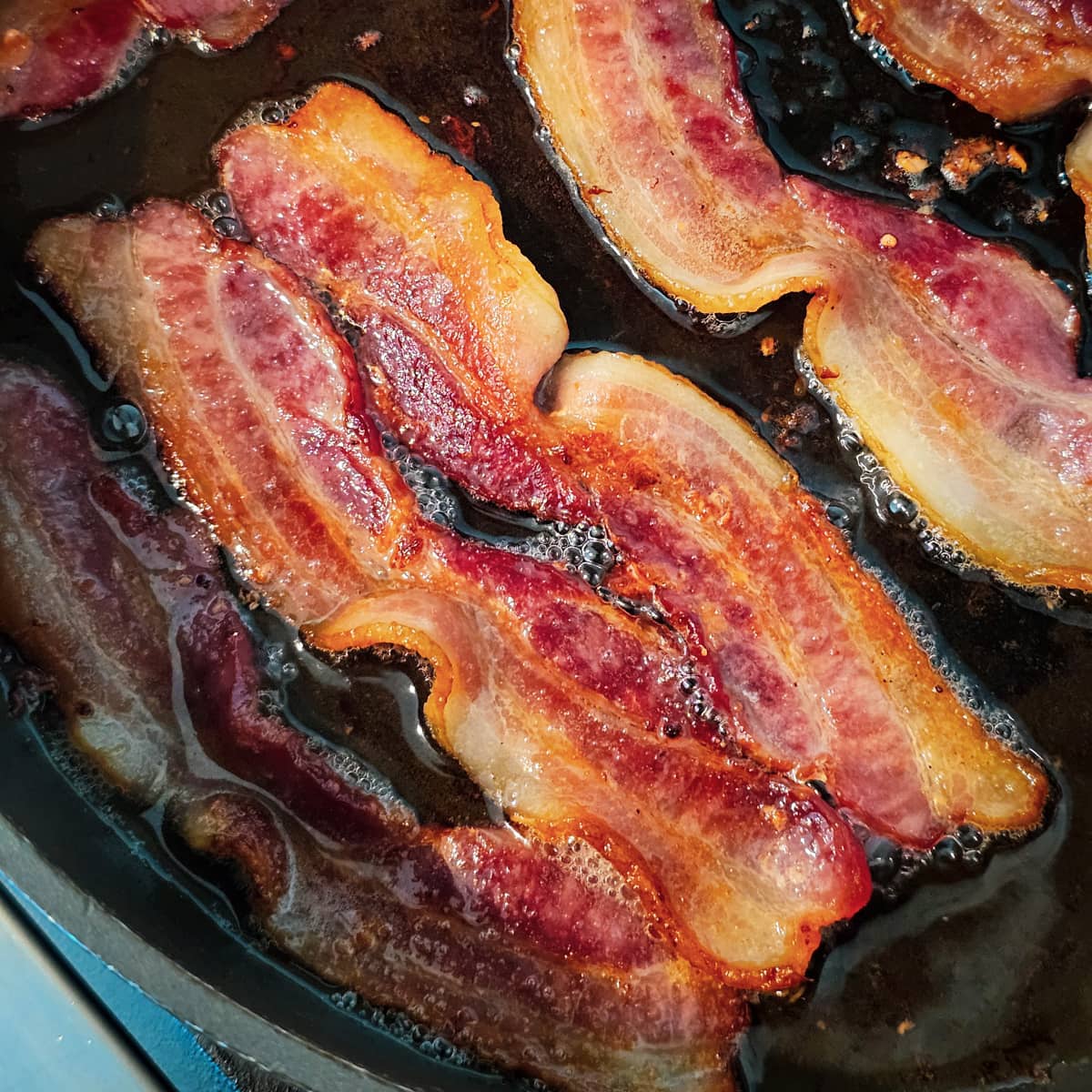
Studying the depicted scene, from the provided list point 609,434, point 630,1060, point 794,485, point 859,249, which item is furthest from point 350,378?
point 630,1060

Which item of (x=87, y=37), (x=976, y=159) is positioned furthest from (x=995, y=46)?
(x=87, y=37)

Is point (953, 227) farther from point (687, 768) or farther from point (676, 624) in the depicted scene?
point (687, 768)

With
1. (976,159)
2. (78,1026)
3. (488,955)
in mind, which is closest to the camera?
(78,1026)

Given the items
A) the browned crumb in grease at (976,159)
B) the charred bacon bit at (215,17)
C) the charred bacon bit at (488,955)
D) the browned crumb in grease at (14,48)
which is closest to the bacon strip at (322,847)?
the charred bacon bit at (488,955)

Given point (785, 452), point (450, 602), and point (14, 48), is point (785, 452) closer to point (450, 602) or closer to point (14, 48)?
point (450, 602)

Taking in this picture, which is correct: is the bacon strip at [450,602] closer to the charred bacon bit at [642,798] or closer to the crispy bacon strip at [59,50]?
the charred bacon bit at [642,798]

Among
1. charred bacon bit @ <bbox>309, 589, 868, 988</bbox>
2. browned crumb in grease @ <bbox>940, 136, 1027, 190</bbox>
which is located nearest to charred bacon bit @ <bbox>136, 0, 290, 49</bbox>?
charred bacon bit @ <bbox>309, 589, 868, 988</bbox>
